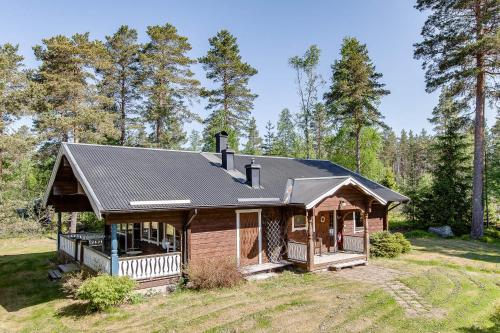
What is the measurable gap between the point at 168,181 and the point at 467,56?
21.2 m

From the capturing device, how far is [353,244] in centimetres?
1706

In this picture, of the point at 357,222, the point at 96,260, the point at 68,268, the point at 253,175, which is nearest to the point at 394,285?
the point at 357,222

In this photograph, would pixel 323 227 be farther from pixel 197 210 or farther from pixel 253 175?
pixel 197 210

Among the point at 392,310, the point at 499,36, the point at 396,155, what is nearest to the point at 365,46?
the point at 499,36

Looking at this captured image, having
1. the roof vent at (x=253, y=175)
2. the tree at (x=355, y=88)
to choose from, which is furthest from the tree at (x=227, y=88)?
the roof vent at (x=253, y=175)

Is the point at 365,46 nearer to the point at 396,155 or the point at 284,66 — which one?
the point at 284,66

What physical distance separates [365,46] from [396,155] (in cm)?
5860

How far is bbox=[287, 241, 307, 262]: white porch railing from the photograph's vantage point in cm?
1446

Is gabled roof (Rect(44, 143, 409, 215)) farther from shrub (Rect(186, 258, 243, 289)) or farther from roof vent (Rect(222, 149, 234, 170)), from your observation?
shrub (Rect(186, 258, 243, 289))

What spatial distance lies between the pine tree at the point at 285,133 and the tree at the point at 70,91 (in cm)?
2687

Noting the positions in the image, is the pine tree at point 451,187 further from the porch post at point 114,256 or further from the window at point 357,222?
the porch post at point 114,256

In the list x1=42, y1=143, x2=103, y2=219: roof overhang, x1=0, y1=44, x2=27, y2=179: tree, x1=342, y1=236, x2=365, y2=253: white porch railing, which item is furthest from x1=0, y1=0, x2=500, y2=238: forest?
x1=342, y1=236, x2=365, y2=253: white porch railing

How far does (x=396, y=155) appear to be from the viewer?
83375 millimetres

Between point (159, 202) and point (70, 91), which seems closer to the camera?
point (159, 202)
